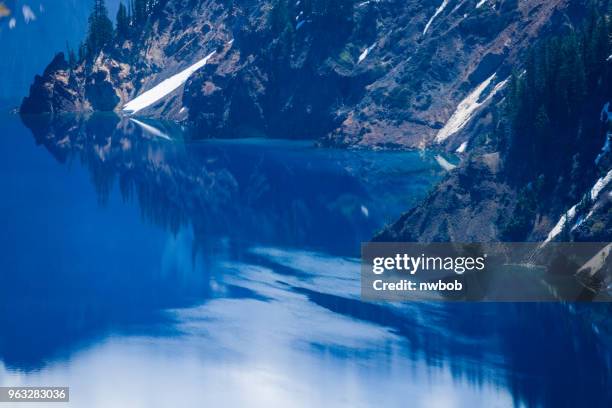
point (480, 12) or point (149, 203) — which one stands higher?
point (480, 12)

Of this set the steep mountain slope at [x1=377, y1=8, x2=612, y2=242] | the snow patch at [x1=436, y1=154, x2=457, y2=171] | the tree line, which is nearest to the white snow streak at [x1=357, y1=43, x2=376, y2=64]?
the snow patch at [x1=436, y1=154, x2=457, y2=171]

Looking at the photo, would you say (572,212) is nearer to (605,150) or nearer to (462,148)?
(605,150)

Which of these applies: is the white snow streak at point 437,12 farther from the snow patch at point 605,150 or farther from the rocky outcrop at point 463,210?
the snow patch at point 605,150

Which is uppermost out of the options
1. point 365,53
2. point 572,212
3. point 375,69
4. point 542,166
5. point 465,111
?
point 365,53

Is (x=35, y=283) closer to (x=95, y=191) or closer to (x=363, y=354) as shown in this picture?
(x=363, y=354)

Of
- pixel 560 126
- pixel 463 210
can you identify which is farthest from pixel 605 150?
pixel 463 210

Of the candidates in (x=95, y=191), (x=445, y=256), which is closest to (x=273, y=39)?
(x=95, y=191)
